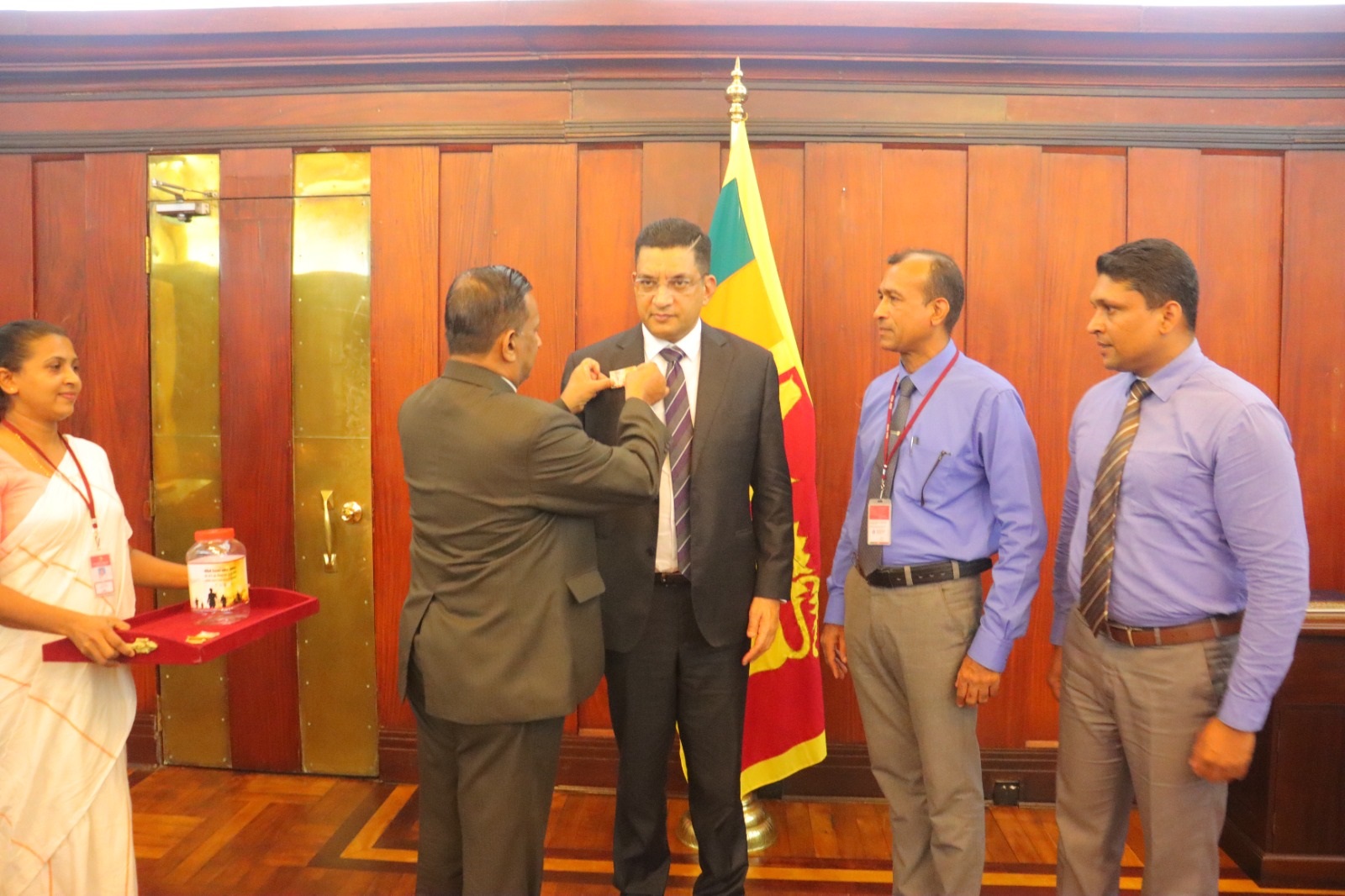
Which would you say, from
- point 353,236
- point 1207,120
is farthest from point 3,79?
point 1207,120

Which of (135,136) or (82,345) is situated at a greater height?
(135,136)

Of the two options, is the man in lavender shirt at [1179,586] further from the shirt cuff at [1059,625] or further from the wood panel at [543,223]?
the wood panel at [543,223]

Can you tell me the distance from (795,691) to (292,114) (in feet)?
8.98

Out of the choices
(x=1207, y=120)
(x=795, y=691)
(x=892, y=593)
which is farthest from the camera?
(x=1207, y=120)

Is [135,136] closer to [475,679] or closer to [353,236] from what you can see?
[353,236]

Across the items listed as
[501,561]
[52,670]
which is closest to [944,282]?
[501,561]

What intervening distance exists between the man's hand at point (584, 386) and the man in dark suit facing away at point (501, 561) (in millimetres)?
184

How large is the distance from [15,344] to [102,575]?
561 mm

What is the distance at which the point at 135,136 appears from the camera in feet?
10.3

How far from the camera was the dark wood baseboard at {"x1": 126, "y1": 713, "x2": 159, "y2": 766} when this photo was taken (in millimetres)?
3273

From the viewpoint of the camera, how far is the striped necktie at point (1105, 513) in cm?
174

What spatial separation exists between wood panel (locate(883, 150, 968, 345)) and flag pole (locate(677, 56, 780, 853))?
0.63 meters

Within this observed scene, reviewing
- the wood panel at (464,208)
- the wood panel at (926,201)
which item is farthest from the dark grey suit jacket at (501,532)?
the wood panel at (926,201)

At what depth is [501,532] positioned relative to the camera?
162cm
